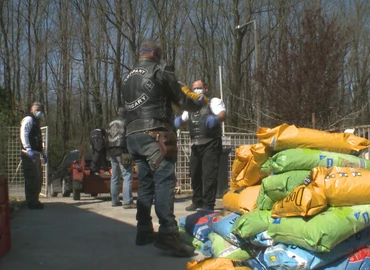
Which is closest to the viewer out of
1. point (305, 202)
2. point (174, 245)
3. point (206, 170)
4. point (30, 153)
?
point (305, 202)

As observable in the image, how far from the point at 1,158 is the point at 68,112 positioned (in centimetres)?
1502

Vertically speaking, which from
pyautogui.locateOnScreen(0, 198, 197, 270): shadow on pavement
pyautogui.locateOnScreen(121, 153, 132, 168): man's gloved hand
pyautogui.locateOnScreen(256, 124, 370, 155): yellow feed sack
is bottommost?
pyautogui.locateOnScreen(0, 198, 197, 270): shadow on pavement

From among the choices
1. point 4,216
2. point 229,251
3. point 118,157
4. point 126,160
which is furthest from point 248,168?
point 118,157

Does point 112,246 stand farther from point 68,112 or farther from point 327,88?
point 68,112

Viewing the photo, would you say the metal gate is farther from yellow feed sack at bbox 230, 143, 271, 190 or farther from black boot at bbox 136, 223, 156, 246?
yellow feed sack at bbox 230, 143, 271, 190

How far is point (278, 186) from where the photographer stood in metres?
3.72

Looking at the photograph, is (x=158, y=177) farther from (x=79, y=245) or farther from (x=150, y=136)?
(x=79, y=245)

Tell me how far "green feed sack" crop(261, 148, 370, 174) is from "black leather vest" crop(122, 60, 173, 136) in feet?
3.59

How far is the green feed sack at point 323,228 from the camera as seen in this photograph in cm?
314

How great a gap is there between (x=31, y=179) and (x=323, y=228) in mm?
5201

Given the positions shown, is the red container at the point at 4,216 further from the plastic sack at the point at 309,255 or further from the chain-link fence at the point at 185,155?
the chain-link fence at the point at 185,155

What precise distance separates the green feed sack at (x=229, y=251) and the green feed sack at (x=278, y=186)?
0.35m

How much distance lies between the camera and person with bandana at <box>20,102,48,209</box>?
7.25 m

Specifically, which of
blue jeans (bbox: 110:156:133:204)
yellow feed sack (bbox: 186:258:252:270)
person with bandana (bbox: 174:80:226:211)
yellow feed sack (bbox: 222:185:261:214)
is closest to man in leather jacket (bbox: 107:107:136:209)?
blue jeans (bbox: 110:156:133:204)
